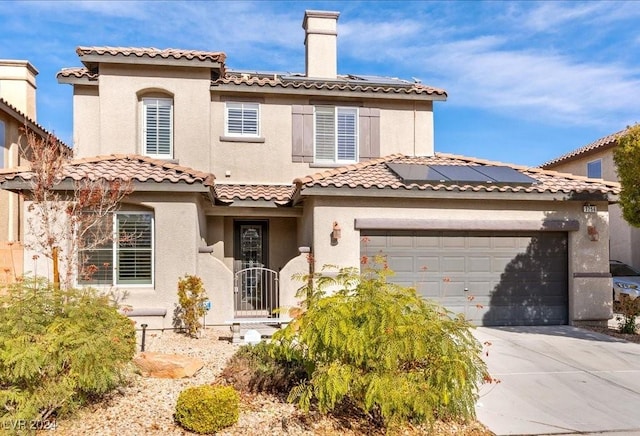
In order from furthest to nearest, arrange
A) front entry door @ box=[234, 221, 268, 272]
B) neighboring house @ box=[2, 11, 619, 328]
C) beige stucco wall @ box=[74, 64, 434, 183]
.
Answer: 1. front entry door @ box=[234, 221, 268, 272]
2. beige stucco wall @ box=[74, 64, 434, 183]
3. neighboring house @ box=[2, 11, 619, 328]

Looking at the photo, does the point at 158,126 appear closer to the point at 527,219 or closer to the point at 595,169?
the point at 527,219

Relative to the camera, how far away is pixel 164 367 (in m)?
8.22

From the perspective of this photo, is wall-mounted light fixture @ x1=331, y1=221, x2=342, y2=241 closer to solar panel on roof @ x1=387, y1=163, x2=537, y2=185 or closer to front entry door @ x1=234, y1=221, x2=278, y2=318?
front entry door @ x1=234, y1=221, x2=278, y2=318

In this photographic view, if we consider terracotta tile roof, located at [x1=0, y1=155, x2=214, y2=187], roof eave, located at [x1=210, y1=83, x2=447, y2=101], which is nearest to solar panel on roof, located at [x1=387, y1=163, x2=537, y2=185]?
roof eave, located at [x1=210, y1=83, x2=447, y2=101]

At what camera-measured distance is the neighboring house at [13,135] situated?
1297 centimetres

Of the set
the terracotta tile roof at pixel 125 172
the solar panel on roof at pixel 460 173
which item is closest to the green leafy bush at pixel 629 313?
the solar panel on roof at pixel 460 173

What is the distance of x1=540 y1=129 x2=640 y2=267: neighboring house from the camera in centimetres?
2223

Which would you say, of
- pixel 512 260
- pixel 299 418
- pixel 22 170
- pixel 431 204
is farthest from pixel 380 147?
pixel 299 418

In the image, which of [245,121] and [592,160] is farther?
[592,160]

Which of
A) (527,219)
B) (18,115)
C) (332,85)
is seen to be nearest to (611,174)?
(527,219)

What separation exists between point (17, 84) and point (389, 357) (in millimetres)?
20269

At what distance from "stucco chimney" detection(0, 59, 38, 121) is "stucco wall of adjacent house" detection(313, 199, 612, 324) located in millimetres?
14275

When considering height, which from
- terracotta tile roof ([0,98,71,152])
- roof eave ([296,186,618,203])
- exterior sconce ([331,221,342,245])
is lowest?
exterior sconce ([331,221,342,245])

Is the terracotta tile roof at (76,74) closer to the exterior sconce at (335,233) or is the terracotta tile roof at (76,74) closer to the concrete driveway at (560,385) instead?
the exterior sconce at (335,233)
